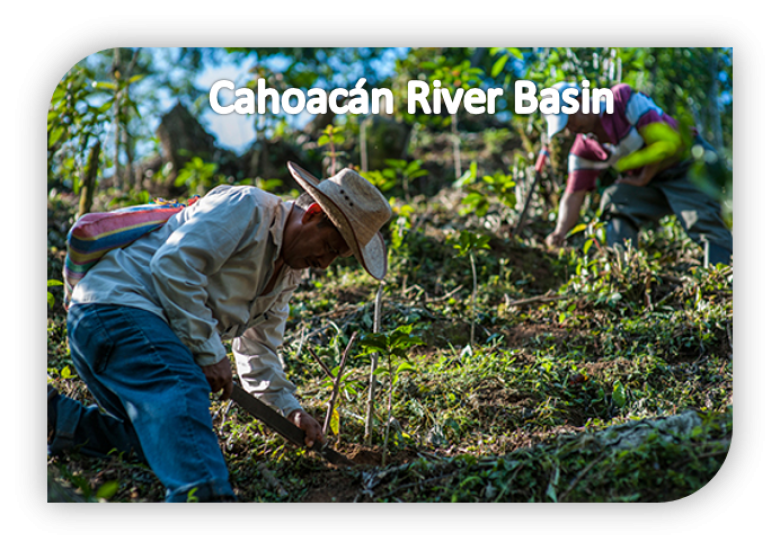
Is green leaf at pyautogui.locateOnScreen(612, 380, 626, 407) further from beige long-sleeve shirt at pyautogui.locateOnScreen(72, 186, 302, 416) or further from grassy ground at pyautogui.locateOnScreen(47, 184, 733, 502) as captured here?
beige long-sleeve shirt at pyautogui.locateOnScreen(72, 186, 302, 416)

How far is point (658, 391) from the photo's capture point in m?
2.63

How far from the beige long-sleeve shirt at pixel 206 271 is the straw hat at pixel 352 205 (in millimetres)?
181

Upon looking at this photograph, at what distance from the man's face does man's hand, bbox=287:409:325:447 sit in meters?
0.63

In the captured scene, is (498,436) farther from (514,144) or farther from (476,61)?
(476,61)

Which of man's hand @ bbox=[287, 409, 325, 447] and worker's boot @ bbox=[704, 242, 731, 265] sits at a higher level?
worker's boot @ bbox=[704, 242, 731, 265]

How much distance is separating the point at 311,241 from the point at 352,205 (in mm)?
202

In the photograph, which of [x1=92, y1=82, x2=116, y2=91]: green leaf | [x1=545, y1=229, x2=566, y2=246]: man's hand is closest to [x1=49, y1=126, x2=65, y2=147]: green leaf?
[x1=92, y1=82, x2=116, y2=91]: green leaf

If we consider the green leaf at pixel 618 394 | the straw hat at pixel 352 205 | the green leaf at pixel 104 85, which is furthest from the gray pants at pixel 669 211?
the green leaf at pixel 104 85

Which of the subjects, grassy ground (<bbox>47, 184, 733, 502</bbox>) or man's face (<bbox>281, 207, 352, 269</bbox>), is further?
man's face (<bbox>281, 207, 352, 269</bbox>)

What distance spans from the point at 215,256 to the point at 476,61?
Answer: 7.94 meters

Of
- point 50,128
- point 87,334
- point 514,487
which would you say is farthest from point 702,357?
point 50,128

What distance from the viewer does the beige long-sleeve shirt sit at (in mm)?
1854

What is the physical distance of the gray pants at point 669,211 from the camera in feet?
11.9

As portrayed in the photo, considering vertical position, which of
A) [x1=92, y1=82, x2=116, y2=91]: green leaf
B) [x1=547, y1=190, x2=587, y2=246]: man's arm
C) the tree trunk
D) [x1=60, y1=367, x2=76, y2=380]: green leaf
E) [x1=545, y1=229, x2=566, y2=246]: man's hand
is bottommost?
[x1=60, y1=367, x2=76, y2=380]: green leaf
